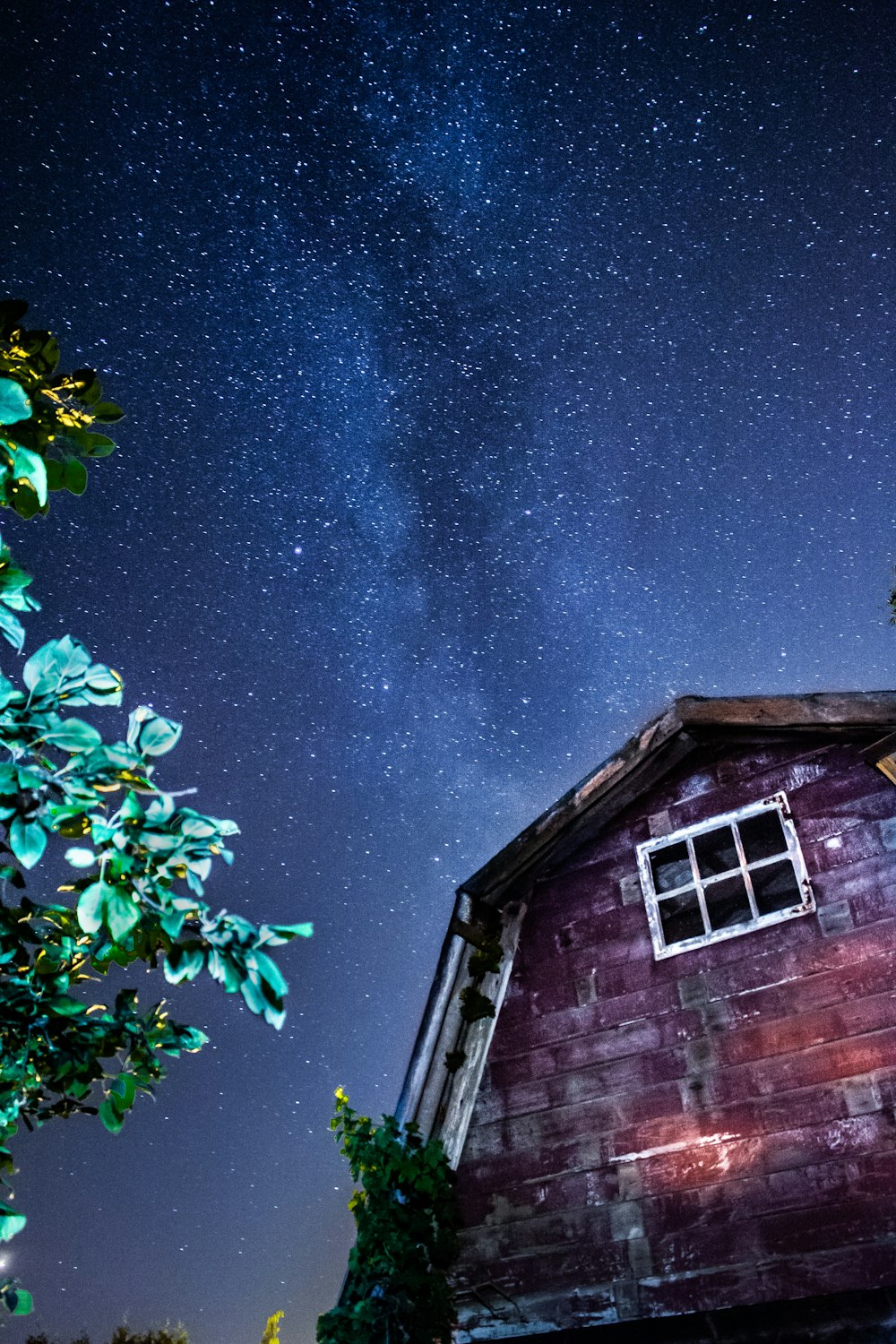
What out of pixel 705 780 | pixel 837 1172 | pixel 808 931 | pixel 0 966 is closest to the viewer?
pixel 0 966

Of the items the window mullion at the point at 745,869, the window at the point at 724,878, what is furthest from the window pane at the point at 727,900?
the window mullion at the point at 745,869

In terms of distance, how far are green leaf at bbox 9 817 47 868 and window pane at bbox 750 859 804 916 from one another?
6.32 meters

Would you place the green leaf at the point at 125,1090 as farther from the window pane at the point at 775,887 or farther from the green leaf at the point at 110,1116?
the window pane at the point at 775,887

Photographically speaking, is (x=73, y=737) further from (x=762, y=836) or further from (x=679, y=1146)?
(x=762, y=836)

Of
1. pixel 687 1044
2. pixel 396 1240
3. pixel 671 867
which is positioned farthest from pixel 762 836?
pixel 396 1240

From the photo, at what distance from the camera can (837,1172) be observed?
5.86 metres

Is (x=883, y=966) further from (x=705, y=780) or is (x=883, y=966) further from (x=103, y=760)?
(x=103, y=760)

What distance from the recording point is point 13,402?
204cm

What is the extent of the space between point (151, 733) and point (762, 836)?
6.49 meters

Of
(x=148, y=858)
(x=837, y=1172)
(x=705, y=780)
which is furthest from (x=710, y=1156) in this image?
(x=148, y=858)

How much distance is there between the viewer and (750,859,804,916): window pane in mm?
7252

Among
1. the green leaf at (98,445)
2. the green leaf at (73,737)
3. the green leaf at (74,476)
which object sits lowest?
the green leaf at (73,737)

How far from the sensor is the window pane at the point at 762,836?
7.38 meters

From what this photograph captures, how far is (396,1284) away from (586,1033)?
2153 millimetres
